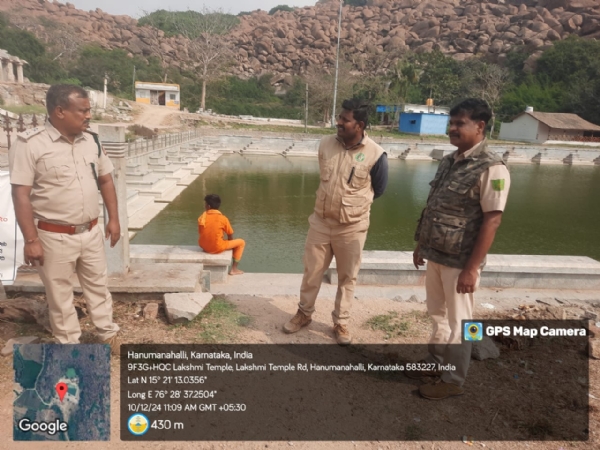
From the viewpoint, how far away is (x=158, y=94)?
3772 cm

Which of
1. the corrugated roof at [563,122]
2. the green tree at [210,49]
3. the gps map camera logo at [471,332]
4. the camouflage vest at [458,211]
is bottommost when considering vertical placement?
the gps map camera logo at [471,332]

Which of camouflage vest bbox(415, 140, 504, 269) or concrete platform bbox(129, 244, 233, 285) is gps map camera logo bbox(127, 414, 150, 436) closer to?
camouflage vest bbox(415, 140, 504, 269)

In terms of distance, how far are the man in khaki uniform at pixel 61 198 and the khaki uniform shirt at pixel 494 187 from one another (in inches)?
81.6

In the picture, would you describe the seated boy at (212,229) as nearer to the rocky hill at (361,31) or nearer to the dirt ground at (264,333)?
the dirt ground at (264,333)

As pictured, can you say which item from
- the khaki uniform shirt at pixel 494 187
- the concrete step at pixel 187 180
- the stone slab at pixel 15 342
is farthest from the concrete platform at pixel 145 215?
the khaki uniform shirt at pixel 494 187

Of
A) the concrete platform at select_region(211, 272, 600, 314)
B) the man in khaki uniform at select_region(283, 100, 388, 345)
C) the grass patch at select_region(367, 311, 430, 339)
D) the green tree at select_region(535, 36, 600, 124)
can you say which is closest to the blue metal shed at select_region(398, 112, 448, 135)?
the green tree at select_region(535, 36, 600, 124)

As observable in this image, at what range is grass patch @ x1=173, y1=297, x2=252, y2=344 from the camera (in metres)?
2.75

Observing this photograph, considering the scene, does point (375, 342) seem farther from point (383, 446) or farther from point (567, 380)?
point (567, 380)

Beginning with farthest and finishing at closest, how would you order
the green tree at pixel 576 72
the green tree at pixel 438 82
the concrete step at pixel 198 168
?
the green tree at pixel 438 82 < the green tree at pixel 576 72 < the concrete step at pixel 198 168

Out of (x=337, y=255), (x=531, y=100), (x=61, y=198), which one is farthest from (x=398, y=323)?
(x=531, y=100)

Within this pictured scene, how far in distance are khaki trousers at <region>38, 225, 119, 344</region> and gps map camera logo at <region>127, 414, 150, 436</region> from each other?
2.05 feet

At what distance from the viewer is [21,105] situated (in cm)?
2492

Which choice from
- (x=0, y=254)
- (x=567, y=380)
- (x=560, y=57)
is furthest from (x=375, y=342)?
(x=560, y=57)

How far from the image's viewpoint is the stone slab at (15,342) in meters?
2.43
